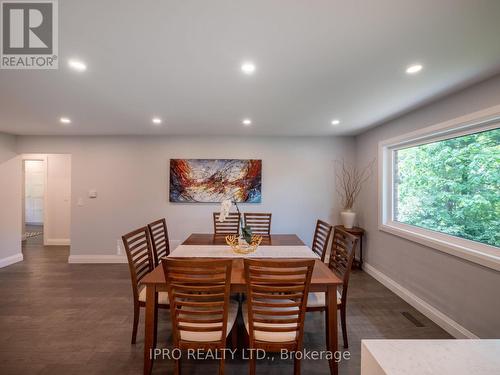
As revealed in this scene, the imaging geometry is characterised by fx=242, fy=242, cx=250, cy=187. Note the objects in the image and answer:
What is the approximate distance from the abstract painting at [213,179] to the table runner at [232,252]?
5.88ft

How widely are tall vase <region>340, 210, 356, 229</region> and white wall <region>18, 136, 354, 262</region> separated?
1.88 feet

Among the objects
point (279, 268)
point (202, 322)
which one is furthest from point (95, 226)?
point (279, 268)

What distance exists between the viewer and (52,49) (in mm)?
1632

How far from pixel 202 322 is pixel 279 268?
2.02ft

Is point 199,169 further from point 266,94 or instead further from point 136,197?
point 266,94

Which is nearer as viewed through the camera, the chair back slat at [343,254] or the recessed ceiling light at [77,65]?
the recessed ceiling light at [77,65]

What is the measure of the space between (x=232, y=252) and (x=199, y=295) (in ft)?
3.07

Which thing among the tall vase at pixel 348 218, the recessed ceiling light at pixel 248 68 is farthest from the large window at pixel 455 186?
the recessed ceiling light at pixel 248 68

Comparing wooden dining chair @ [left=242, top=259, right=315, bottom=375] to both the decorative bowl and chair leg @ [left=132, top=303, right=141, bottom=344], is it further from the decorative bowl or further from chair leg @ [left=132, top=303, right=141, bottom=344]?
chair leg @ [left=132, top=303, right=141, bottom=344]

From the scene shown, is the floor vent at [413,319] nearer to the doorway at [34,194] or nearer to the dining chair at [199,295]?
the dining chair at [199,295]

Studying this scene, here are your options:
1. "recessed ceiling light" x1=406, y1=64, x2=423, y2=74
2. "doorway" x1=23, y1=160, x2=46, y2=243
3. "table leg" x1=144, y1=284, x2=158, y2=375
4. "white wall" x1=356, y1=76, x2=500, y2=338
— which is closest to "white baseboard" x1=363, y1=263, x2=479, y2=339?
"white wall" x1=356, y1=76, x2=500, y2=338

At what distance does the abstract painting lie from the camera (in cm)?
437

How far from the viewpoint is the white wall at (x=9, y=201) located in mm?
4148

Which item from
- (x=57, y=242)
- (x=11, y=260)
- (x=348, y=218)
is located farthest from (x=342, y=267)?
(x=57, y=242)
